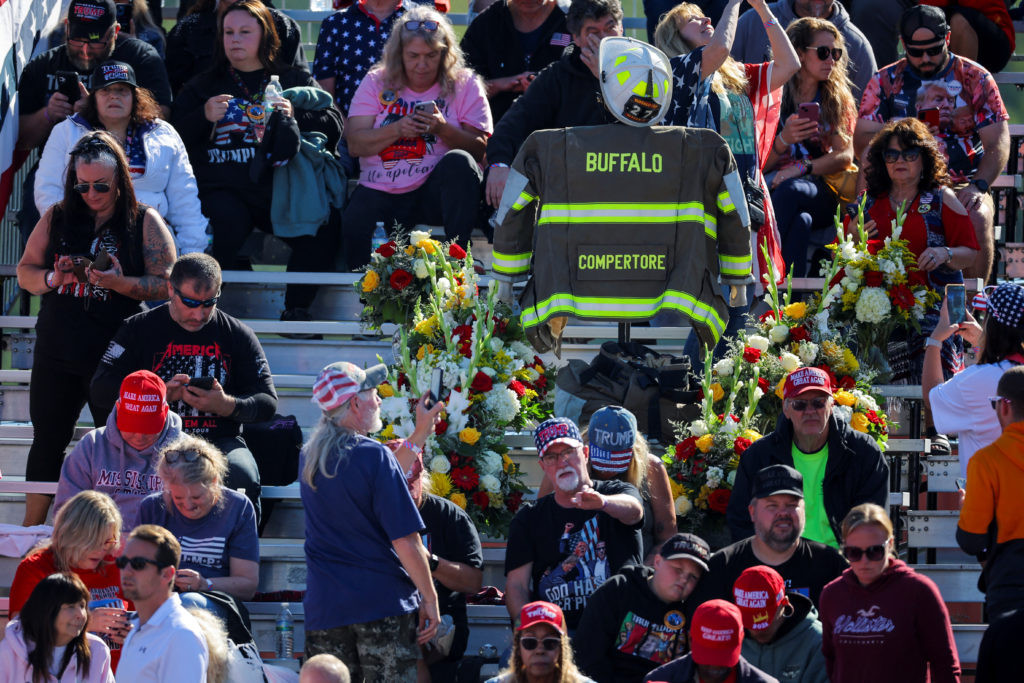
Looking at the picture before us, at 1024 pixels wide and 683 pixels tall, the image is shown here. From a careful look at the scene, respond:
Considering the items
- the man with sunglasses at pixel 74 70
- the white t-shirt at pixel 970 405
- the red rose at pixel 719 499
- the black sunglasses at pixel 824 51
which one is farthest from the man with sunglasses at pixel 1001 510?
the man with sunglasses at pixel 74 70

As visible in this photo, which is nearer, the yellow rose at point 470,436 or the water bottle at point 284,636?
the water bottle at point 284,636

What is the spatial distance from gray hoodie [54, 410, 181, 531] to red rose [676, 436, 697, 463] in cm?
240

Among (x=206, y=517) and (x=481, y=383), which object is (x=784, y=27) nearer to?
(x=481, y=383)

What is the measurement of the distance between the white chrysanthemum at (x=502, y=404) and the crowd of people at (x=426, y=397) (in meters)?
0.40

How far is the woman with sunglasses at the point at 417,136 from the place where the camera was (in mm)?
10117

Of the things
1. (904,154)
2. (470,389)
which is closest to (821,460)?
(470,389)

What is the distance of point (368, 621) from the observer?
6750mm

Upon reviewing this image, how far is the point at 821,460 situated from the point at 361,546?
2157 millimetres

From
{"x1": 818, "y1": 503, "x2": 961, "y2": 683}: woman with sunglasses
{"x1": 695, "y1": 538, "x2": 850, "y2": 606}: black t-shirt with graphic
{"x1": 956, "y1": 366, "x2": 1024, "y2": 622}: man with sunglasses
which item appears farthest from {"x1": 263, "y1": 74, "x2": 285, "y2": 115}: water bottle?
{"x1": 818, "y1": 503, "x2": 961, "y2": 683}: woman with sunglasses

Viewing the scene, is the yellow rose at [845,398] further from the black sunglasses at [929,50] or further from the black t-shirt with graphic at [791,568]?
the black sunglasses at [929,50]

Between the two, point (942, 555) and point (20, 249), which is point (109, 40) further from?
point (942, 555)

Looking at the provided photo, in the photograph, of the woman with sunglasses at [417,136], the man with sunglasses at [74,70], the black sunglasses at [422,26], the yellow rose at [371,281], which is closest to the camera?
the yellow rose at [371,281]

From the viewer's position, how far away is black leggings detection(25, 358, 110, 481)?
892 cm

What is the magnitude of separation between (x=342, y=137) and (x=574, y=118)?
87.5 inches
